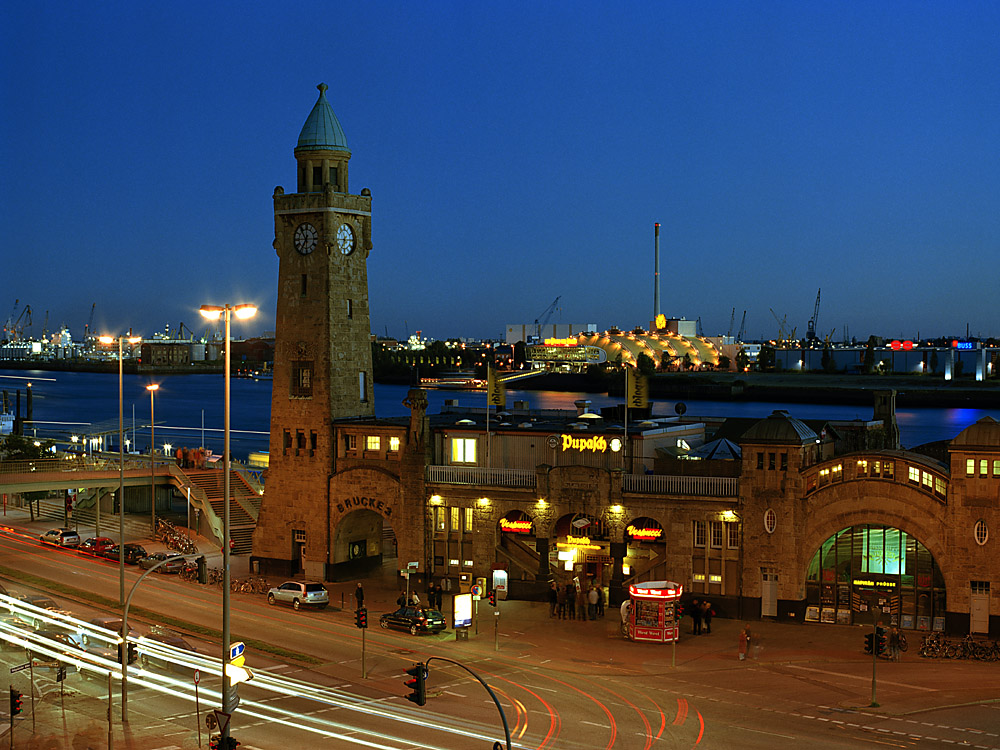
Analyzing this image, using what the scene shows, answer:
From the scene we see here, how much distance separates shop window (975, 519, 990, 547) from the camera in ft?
159

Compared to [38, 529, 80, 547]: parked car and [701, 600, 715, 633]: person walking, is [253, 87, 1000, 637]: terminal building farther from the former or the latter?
[38, 529, 80, 547]: parked car

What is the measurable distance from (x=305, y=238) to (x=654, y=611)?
3030 cm

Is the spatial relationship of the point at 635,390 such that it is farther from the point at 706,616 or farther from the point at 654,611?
the point at 654,611

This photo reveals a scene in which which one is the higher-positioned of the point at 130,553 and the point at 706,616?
the point at 130,553

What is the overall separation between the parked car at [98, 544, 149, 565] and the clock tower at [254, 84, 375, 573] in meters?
6.84

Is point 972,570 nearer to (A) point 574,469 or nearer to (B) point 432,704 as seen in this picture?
(A) point 574,469

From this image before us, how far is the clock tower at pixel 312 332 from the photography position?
214ft

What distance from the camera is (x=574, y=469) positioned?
56.8m

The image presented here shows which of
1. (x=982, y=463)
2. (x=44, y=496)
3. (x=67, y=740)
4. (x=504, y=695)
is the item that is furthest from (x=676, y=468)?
(x=44, y=496)

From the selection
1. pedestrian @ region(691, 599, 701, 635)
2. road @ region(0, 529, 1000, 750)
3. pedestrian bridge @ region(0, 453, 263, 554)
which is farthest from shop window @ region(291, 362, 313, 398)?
pedestrian @ region(691, 599, 701, 635)

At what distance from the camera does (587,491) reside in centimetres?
5647

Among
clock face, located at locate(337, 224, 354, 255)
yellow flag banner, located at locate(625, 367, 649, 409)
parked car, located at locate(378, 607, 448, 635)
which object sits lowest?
parked car, located at locate(378, 607, 448, 635)

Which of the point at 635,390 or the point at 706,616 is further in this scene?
the point at 635,390

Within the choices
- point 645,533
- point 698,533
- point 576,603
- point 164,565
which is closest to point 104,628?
point 164,565
